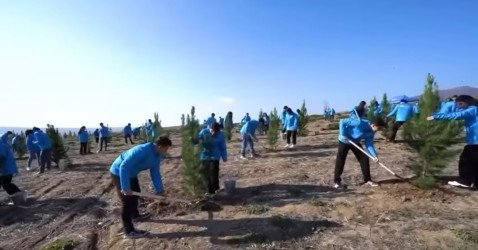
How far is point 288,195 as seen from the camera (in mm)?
7461

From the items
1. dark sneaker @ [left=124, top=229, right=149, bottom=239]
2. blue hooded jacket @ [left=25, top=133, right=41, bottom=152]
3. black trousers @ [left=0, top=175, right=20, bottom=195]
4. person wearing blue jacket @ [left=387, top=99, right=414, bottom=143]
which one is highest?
person wearing blue jacket @ [left=387, top=99, right=414, bottom=143]

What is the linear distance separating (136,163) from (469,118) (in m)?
5.98

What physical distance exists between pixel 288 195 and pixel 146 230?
9.70 ft

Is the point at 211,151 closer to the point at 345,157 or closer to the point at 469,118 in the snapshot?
the point at 345,157

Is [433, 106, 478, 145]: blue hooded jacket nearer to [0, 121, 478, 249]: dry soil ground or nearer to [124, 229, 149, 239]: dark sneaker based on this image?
[0, 121, 478, 249]: dry soil ground

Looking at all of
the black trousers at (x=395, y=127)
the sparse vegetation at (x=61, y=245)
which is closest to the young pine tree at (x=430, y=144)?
the black trousers at (x=395, y=127)

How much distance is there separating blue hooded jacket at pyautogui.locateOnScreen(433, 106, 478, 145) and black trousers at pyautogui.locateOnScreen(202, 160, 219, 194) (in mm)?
4348

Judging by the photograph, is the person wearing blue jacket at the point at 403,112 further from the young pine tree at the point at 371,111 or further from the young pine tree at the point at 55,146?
the young pine tree at the point at 55,146

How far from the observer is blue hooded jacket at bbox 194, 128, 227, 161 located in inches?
301

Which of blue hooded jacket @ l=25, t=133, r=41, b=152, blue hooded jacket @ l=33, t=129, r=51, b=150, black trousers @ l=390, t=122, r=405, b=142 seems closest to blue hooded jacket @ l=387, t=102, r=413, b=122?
black trousers @ l=390, t=122, r=405, b=142

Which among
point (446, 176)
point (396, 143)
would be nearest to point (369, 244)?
point (446, 176)

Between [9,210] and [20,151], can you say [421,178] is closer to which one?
[9,210]

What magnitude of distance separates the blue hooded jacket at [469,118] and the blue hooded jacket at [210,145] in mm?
4150

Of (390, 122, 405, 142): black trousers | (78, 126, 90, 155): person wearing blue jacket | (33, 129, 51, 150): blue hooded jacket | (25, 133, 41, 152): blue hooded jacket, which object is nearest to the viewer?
(390, 122, 405, 142): black trousers
